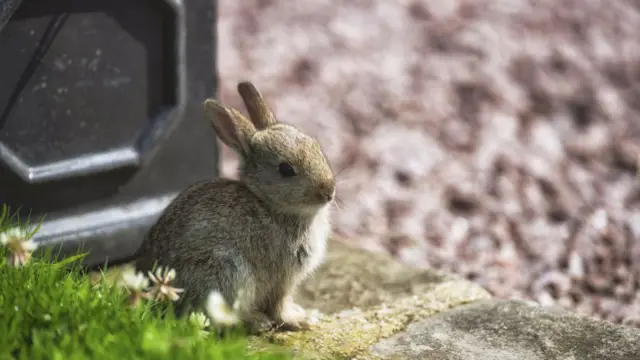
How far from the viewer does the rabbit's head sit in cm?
361

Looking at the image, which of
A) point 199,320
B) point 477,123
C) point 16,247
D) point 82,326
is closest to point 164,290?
point 199,320

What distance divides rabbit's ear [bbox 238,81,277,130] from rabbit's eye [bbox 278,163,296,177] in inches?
12.2

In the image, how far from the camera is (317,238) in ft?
12.4

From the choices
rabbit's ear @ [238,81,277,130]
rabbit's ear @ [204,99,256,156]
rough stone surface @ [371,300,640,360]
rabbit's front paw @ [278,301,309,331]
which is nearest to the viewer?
rough stone surface @ [371,300,640,360]

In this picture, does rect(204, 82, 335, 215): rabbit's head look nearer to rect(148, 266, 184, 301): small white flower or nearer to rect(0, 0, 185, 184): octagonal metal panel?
rect(148, 266, 184, 301): small white flower

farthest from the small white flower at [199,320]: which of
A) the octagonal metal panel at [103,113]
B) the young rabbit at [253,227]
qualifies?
the octagonal metal panel at [103,113]

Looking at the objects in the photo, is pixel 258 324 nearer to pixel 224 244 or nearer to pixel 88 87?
pixel 224 244

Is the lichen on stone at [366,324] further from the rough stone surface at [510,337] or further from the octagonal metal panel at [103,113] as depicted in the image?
the octagonal metal panel at [103,113]

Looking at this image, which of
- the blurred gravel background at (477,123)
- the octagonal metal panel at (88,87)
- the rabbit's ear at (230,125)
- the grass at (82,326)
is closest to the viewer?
the grass at (82,326)

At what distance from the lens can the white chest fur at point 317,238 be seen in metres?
3.76

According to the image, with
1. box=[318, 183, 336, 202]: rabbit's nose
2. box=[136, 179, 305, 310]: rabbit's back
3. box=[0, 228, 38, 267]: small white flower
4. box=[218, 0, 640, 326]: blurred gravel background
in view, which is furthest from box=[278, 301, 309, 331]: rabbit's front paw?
box=[218, 0, 640, 326]: blurred gravel background

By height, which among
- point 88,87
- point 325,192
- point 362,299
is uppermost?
point 88,87

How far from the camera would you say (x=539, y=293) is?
519 cm

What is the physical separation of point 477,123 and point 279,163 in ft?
11.9
